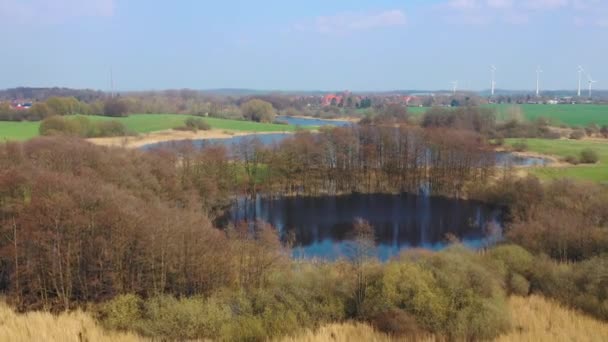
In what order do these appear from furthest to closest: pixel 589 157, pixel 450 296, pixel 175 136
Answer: pixel 175 136 < pixel 589 157 < pixel 450 296

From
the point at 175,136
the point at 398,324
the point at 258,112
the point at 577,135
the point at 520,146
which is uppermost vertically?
the point at 258,112

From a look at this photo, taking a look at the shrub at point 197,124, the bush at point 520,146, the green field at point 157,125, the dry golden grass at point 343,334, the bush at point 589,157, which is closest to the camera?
the dry golden grass at point 343,334

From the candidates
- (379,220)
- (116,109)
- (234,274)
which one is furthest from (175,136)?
(234,274)

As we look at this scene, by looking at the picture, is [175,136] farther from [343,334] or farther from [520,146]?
[343,334]

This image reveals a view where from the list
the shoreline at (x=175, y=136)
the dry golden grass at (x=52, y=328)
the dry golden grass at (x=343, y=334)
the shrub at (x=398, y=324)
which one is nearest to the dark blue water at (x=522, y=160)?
the shoreline at (x=175, y=136)

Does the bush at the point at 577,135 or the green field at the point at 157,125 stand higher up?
the green field at the point at 157,125

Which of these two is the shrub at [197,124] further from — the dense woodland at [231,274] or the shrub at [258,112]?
the dense woodland at [231,274]

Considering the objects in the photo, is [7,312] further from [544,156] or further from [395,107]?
[395,107]
